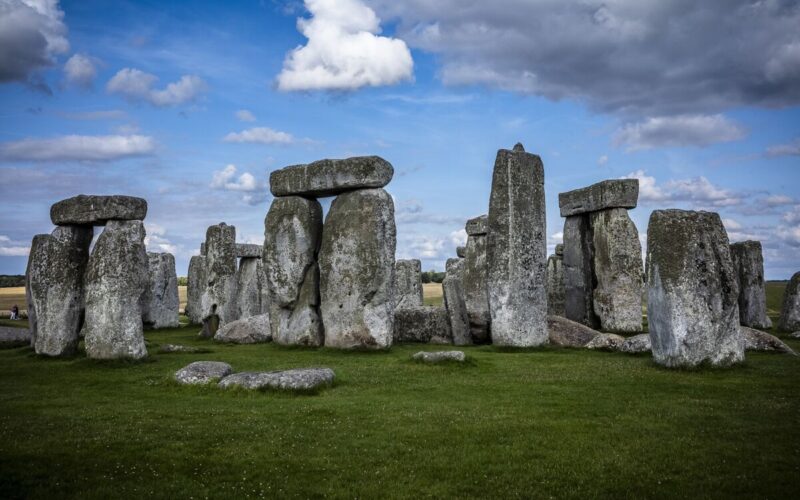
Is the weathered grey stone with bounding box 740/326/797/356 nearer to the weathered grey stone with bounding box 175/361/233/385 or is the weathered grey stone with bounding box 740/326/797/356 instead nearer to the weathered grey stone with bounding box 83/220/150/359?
the weathered grey stone with bounding box 175/361/233/385

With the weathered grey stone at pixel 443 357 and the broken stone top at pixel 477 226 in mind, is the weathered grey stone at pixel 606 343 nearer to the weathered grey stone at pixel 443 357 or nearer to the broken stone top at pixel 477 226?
the weathered grey stone at pixel 443 357

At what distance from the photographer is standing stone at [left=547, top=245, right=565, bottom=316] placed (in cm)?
2758

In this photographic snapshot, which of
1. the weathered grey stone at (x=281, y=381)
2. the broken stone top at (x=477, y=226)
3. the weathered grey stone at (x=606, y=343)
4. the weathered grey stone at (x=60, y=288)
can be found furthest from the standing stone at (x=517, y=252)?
the weathered grey stone at (x=60, y=288)

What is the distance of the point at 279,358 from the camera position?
1706 centimetres

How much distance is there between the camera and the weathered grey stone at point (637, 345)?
16.4 metres

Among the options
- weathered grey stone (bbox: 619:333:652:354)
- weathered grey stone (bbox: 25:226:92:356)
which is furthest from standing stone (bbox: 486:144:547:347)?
weathered grey stone (bbox: 25:226:92:356)

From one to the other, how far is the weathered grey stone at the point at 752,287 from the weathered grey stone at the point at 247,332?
685 inches

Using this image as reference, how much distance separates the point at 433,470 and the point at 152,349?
Answer: 1373 centimetres

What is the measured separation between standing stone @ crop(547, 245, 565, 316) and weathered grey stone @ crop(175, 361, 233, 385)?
17.2 meters

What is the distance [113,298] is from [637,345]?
1269 centimetres

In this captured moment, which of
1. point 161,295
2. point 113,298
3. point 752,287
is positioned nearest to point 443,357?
point 113,298

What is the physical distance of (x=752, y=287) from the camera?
81.9 ft

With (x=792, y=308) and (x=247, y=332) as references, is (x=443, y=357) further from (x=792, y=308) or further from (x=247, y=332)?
(x=792, y=308)

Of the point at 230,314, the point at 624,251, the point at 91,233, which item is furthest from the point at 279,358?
the point at 624,251
